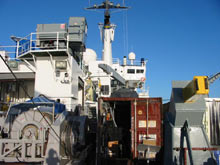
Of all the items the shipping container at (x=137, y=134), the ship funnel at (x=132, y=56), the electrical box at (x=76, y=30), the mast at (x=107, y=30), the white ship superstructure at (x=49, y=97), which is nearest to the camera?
the white ship superstructure at (x=49, y=97)

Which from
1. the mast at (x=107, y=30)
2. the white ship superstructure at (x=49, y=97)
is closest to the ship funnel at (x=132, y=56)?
the mast at (x=107, y=30)

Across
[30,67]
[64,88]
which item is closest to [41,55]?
[30,67]

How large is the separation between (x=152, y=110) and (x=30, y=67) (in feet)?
30.9

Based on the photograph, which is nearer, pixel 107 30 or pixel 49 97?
pixel 49 97

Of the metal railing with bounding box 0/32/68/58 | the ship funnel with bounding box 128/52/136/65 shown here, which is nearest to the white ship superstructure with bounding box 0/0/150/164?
the metal railing with bounding box 0/32/68/58

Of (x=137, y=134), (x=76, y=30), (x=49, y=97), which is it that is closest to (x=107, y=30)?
(x=76, y=30)

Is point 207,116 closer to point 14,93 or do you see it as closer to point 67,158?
point 67,158

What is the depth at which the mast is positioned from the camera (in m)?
27.9

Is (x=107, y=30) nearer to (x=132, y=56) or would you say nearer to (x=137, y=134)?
(x=132, y=56)

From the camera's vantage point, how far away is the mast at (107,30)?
27.9m

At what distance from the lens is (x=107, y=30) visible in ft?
92.7

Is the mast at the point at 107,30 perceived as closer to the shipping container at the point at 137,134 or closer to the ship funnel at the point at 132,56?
the ship funnel at the point at 132,56

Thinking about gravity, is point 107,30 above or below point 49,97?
above

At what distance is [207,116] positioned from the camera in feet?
35.8
